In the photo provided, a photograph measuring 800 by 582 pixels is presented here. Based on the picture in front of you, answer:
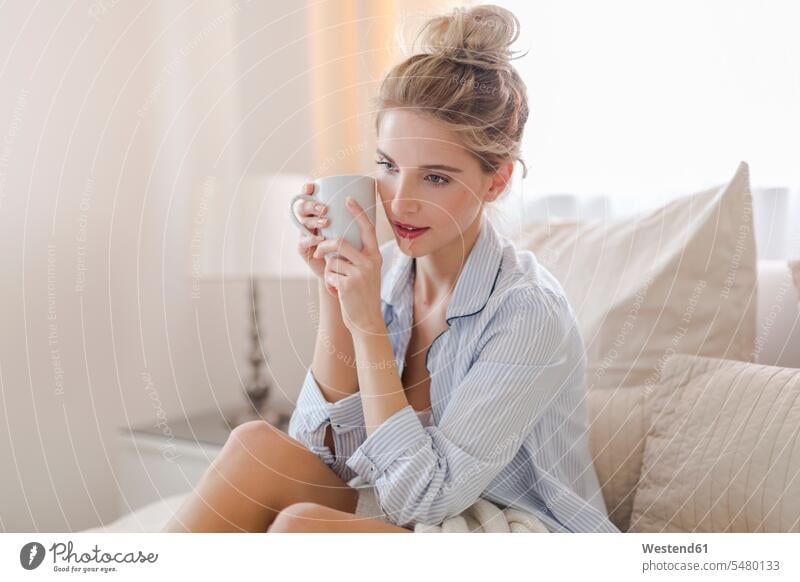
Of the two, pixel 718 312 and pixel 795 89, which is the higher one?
pixel 795 89

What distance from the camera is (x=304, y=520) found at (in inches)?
24.5

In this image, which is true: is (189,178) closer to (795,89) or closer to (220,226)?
(220,226)

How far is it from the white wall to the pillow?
565 mm

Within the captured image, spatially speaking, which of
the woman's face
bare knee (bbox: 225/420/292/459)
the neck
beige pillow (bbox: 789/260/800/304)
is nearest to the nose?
the woman's face

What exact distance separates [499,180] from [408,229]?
11 cm

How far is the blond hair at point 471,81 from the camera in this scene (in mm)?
671

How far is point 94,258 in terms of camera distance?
0.97 m

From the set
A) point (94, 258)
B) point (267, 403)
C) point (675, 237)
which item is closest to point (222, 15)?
point (94, 258)

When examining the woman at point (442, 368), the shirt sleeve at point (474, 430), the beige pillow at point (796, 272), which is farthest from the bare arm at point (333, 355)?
the beige pillow at point (796, 272)

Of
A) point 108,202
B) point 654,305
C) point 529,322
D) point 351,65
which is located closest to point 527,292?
point 529,322

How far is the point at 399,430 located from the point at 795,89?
0.51 meters

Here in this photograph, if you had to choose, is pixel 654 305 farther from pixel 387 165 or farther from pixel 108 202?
pixel 108 202

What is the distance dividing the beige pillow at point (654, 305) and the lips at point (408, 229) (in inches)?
12.3

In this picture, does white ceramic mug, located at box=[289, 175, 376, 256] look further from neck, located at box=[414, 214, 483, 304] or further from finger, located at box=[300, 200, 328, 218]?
neck, located at box=[414, 214, 483, 304]
